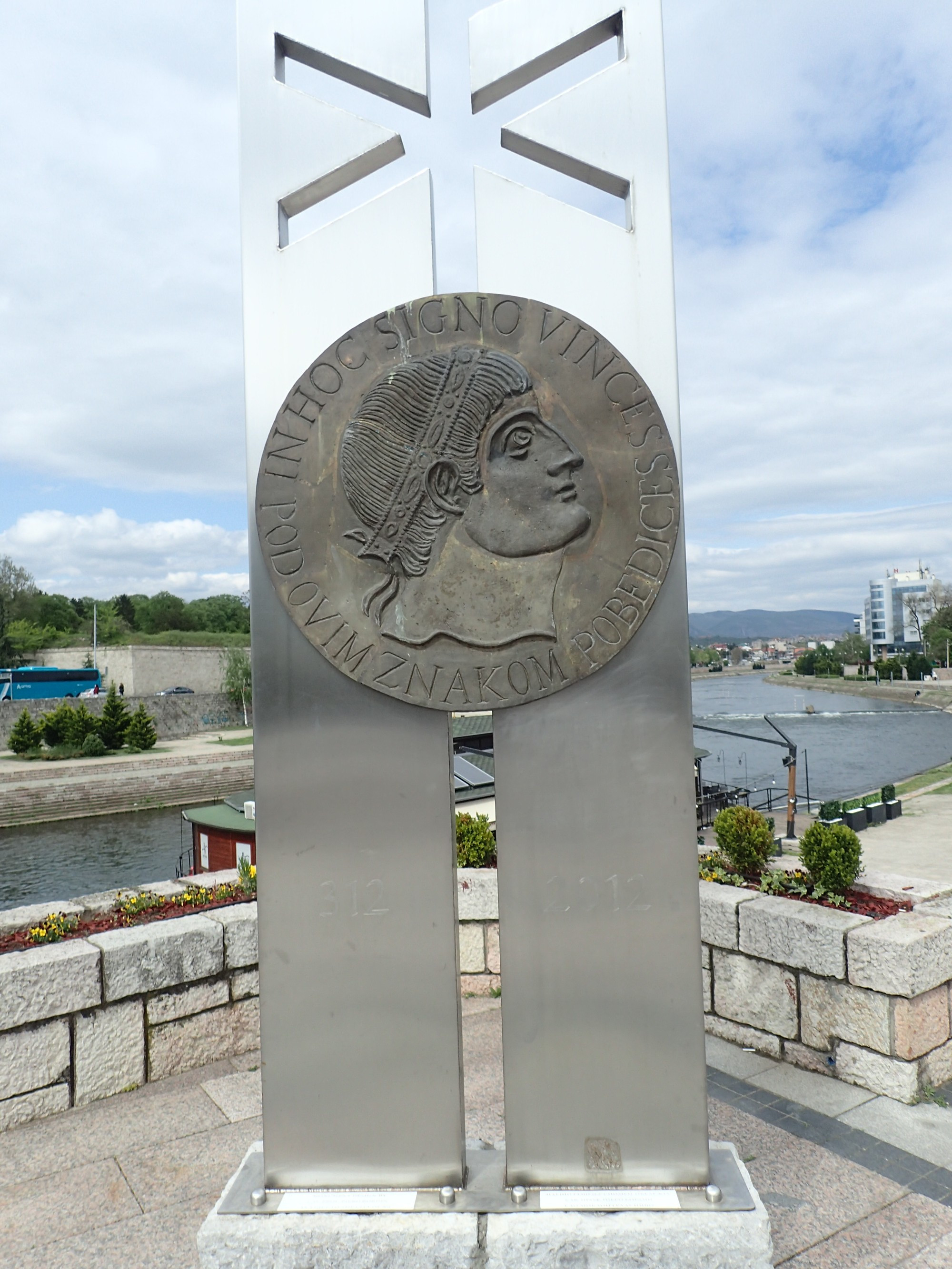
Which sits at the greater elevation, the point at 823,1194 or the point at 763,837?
the point at 763,837

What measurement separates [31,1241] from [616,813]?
9.13 ft

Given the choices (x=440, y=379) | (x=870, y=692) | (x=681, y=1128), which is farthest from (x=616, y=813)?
(x=870, y=692)

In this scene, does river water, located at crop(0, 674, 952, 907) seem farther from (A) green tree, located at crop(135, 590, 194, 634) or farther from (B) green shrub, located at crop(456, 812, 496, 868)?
(A) green tree, located at crop(135, 590, 194, 634)

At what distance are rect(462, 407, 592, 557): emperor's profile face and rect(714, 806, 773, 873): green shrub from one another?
11.0 feet

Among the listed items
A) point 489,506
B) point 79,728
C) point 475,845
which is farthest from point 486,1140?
point 79,728

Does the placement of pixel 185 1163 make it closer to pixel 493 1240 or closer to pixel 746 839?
pixel 493 1240

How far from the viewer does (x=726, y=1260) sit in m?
2.51

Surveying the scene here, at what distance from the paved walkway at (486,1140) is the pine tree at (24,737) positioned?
31.6 metres

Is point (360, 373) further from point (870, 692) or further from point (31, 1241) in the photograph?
point (870, 692)

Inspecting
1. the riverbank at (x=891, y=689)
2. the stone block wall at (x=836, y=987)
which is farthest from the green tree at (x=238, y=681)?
the riverbank at (x=891, y=689)

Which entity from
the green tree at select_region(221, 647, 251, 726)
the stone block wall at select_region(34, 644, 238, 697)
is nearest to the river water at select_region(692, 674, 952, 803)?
the green tree at select_region(221, 647, 251, 726)

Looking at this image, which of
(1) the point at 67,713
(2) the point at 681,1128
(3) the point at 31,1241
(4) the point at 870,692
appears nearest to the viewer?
(2) the point at 681,1128

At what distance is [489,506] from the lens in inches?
113

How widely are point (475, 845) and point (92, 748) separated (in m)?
30.3
